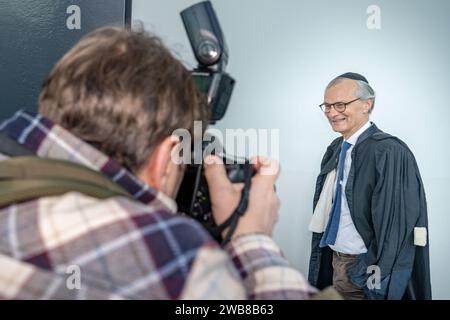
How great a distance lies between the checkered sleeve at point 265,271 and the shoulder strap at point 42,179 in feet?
0.57

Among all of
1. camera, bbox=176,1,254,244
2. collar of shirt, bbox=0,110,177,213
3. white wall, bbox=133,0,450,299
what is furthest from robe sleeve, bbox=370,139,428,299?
collar of shirt, bbox=0,110,177,213

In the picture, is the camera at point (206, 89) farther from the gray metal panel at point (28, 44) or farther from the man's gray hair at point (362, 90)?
the man's gray hair at point (362, 90)

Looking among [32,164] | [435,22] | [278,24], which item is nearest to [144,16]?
[278,24]

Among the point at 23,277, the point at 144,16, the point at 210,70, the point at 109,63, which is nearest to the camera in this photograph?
the point at 23,277

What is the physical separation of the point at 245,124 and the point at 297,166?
12.1 inches

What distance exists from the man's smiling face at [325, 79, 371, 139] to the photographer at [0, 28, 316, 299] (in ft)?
3.95

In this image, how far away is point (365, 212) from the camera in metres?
1.53

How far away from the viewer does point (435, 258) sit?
6.59 feet

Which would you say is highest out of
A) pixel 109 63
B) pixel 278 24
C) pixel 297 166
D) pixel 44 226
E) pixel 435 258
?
pixel 278 24

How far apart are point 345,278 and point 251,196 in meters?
1.16

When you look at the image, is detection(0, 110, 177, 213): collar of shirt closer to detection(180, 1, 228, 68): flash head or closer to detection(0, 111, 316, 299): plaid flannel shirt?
detection(0, 111, 316, 299): plaid flannel shirt

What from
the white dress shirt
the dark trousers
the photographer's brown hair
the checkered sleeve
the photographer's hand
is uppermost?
the photographer's brown hair

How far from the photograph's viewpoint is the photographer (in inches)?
14.3
